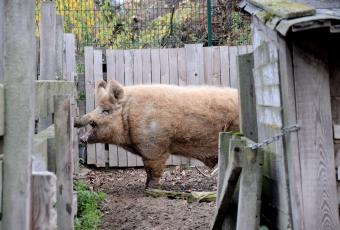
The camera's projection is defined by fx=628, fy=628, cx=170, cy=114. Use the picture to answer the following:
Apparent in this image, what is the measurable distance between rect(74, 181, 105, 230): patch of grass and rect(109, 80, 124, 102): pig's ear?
144 centimetres

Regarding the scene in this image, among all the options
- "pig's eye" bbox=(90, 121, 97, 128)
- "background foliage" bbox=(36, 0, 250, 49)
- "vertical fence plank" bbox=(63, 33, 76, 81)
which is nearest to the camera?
"pig's eye" bbox=(90, 121, 97, 128)

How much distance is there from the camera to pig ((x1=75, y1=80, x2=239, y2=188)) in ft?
29.1

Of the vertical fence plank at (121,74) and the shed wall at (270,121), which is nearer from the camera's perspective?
the shed wall at (270,121)

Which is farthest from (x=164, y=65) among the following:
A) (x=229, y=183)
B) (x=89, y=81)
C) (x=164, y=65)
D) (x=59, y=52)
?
(x=229, y=183)

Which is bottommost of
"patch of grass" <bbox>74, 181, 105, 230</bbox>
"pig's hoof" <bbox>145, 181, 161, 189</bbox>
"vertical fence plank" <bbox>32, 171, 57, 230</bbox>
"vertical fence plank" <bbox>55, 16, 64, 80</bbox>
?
"patch of grass" <bbox>74, 181, 105, 230</bbox>

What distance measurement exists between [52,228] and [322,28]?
6.59 ft

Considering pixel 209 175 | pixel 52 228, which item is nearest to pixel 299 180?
pixel 52 228

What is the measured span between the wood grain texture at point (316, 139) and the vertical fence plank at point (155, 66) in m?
7.04

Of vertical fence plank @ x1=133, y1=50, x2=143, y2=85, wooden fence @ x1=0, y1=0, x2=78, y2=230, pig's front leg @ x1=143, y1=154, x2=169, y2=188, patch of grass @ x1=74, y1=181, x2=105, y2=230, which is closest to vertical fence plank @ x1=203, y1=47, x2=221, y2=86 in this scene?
vertical fence plank @ x1=133, y1=50, x2=143, y2=85

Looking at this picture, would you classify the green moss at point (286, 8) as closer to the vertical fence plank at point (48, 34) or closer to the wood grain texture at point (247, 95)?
the wood grain texture at point (247, 95)

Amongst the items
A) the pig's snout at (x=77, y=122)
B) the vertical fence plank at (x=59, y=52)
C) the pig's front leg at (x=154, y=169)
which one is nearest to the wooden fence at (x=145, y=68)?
the pig's snout at (x=77, y=122)

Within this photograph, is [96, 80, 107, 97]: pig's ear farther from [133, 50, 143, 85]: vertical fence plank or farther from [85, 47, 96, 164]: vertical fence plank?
[133, 50, 143, 85]: vertical fence plank

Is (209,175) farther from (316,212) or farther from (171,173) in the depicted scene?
(316,212)

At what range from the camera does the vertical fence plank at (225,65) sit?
36.0ft
